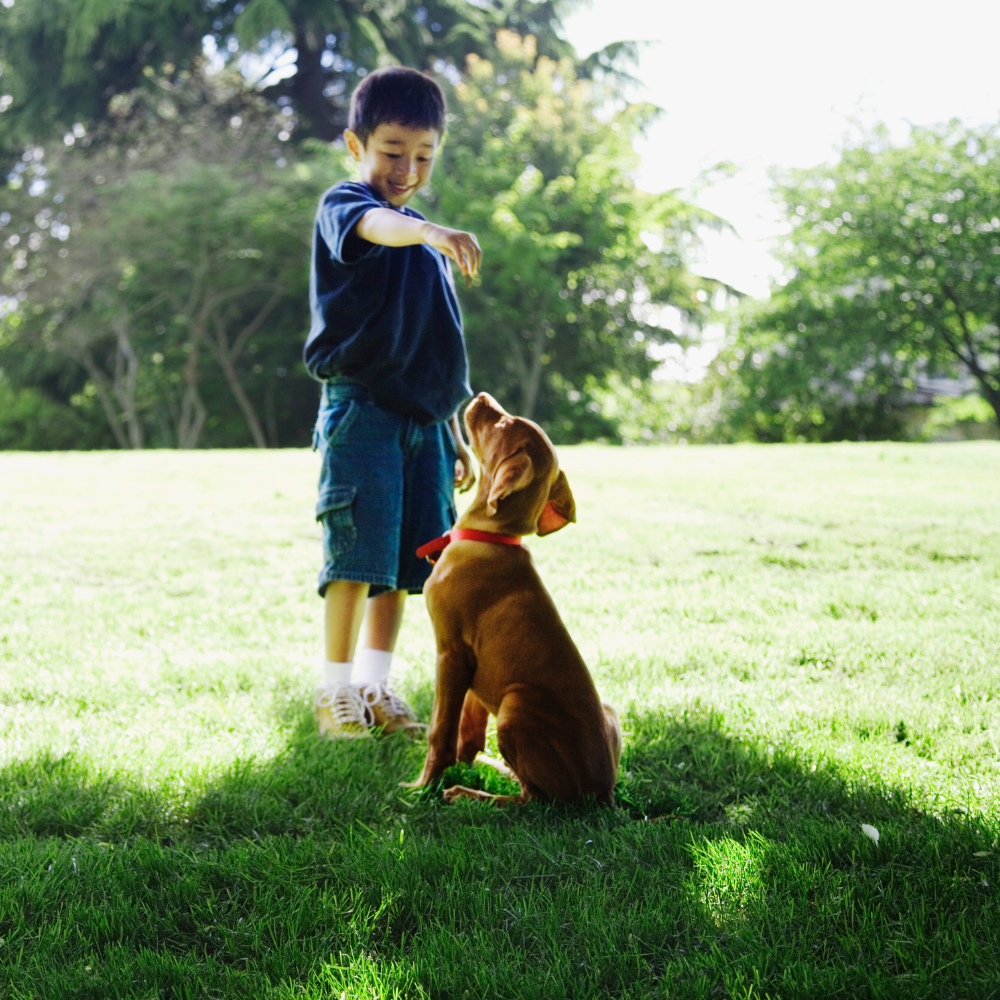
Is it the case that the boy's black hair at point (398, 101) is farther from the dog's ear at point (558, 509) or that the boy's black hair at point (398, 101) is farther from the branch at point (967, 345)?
the branch at point (967, 345)

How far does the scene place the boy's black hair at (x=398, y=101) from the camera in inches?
108

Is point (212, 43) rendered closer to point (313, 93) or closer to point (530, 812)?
point (313, 93)

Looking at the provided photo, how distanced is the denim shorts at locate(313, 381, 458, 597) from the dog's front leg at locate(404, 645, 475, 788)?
668 millimetres

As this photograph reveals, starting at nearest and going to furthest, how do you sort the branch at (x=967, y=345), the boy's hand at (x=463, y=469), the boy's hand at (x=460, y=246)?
the boy's hand at (x=460, y=246)
the boy's hand at (x=463, y=469)
the branch at (x=967, y=345)

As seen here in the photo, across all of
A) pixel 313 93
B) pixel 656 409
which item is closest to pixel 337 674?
pixel 313 93

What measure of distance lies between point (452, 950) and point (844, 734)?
167cm

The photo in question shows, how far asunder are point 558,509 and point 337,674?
1082 millimetres

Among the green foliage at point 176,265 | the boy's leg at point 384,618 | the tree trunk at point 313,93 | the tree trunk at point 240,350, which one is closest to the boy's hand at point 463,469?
the boy's leg at point 384,618

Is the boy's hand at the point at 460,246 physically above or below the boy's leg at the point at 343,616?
above

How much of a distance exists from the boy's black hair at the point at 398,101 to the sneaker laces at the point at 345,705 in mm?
1775

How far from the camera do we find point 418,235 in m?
2.32

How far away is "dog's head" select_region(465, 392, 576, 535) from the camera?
7.28ft

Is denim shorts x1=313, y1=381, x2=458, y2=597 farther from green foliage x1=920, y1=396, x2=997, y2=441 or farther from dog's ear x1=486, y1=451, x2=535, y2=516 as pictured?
green foliage x1=920, y1=396, x2=997, y2=441

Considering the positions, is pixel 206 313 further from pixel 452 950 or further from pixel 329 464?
pixel 452 950
